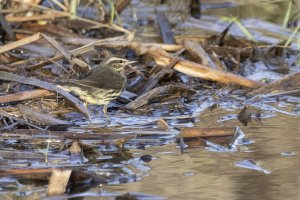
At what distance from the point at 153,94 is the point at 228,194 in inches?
103

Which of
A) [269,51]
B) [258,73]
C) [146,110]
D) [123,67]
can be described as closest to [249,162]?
[146,110]

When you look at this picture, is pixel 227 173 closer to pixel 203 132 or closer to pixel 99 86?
pixel 203 132

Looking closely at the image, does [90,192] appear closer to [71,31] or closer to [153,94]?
[153,94]

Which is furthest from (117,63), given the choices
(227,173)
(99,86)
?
(227,173)

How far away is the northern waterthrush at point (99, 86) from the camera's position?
22.9ft

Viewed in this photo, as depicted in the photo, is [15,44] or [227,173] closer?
[227,173]

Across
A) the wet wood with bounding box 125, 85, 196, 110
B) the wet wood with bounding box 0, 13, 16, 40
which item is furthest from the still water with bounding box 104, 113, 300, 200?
the wet wood with bounding box 0, 13, 16, 40

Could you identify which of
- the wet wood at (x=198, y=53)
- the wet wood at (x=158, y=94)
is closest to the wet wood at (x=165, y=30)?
the wet wood at (x=198, y=53)

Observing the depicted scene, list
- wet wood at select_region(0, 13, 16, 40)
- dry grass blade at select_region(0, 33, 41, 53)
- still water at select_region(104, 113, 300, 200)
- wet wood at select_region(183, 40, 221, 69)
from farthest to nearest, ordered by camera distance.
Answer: wet wood at select_region(0, 13, 16, 40) → wet wood at select_region(183, 40, 221, 69) → dry grass blade at select_region(0, 33, 41, 53) → still water at select_region(104, 113, 300, 200)

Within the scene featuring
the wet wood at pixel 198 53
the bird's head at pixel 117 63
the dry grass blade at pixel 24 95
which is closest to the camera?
the dry grass blade at pixel 24 95

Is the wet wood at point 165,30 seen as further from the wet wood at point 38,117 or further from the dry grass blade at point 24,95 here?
the wet wood at point 38,117

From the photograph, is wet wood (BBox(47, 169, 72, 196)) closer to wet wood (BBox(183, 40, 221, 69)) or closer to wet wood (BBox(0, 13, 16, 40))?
wet wood (BBox(183, 40, 221, 69))

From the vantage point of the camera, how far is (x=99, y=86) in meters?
7.12

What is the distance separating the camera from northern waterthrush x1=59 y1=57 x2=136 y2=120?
699 cm
